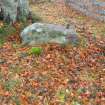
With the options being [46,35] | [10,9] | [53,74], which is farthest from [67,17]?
[53,74]

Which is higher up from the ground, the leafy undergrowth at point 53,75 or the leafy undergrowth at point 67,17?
the leafy undergrowth at point 67,17

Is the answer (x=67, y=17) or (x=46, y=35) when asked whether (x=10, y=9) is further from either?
(x=67, y=17)

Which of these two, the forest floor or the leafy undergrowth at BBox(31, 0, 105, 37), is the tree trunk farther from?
the leafy undergrowth at BBox(31, 0, 105, 37)

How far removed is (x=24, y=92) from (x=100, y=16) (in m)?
9.67

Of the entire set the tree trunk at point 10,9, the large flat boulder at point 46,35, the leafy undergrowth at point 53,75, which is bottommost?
the leafy undergrowth at point 53,75

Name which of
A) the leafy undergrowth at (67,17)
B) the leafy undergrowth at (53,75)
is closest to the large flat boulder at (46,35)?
the leafy undergrowth at (53,75)

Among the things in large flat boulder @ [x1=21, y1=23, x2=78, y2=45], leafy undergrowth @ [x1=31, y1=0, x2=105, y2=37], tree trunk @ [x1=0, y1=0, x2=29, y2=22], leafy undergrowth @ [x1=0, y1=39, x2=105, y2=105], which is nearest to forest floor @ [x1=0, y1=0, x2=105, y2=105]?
leafy undergrowth @ [x1=0, y1=39, x2=105, y2=105]

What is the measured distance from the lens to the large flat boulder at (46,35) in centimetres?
1215

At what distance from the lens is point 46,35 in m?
12.2

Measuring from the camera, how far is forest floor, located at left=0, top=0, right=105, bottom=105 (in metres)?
9.53

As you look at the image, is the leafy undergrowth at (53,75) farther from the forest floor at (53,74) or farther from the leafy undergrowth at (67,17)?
the leafy undergrowth at (67,17)

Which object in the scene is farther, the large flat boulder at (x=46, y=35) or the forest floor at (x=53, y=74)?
the large flat boulder at (x=46, y=35)

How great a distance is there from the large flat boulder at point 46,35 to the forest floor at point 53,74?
26cm

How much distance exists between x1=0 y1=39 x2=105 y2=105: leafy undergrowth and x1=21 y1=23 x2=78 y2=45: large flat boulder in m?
0.26
